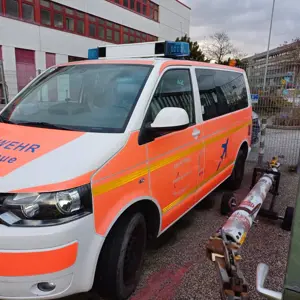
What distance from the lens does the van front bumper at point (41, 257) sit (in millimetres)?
1876

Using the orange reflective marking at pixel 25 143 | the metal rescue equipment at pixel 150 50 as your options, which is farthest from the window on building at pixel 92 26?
the orange reflective marking at pixel 25 143

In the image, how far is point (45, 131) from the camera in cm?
252

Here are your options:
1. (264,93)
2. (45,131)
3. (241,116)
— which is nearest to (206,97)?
(241,116)

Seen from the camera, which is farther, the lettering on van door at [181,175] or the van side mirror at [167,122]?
the lettering on van door at [181,175]

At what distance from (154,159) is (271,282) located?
→ 154 cm

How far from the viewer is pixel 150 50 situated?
3.82 m

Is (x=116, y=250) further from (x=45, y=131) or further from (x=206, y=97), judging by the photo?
(x=206, y=97)

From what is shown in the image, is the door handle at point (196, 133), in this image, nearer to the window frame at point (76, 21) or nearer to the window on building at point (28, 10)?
the window frame at point (76, 21)

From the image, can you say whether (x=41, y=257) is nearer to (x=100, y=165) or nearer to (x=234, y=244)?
(x=100, y=165)

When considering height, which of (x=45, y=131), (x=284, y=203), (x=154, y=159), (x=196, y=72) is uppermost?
(x=196, y=72)

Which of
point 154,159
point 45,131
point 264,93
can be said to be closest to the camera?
point 45,131

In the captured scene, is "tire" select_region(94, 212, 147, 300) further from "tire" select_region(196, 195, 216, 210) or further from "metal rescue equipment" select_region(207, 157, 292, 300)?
"tire" select_region(196, 195, 216, 210)

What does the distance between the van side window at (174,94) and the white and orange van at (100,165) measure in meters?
0.01

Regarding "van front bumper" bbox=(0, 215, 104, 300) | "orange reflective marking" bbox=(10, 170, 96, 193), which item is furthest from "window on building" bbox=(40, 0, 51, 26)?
"van front bumper" bbox=(0, 215, 104, 300)
